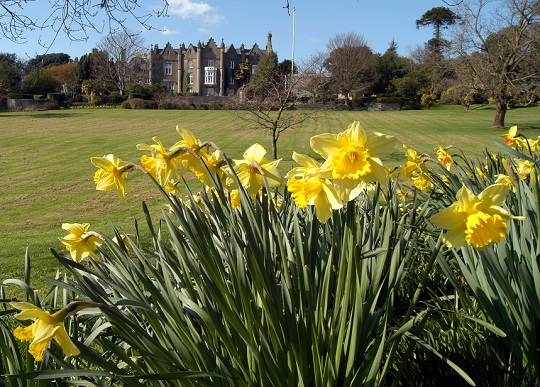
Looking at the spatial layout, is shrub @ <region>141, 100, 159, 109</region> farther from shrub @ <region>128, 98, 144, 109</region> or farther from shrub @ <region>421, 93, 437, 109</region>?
shrub @ <region>421, 93, 437, 109</region>

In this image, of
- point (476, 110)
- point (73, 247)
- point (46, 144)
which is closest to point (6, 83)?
point (46, 144)

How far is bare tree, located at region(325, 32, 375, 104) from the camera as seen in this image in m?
50.4

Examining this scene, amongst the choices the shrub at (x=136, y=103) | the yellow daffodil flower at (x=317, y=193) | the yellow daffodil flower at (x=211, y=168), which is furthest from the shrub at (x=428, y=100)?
the yellow daffodil flower at (x=317, y=193)

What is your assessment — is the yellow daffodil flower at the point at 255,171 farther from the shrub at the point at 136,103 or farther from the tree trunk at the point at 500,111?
the shrub at the point at 136,103

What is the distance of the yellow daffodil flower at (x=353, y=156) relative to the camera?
1253mm

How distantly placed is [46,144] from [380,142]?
22.9 meters

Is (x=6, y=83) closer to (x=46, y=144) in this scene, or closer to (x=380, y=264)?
(x=46, y=144)

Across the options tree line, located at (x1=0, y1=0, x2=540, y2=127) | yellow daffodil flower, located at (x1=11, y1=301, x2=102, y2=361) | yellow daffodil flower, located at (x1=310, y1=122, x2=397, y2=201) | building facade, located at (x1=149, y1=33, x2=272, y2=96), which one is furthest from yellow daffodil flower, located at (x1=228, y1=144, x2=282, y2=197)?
building facade, located at (x1=149, y1=33, x2=272, y2=96)

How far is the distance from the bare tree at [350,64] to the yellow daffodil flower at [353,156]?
46.8m

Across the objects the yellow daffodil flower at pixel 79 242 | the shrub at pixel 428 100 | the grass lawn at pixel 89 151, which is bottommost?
the grass lawn at pixel 89 151

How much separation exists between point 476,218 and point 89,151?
20.6 meters

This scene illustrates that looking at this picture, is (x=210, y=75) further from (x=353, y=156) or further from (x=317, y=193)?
(x=353, y=156)

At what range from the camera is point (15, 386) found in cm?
166

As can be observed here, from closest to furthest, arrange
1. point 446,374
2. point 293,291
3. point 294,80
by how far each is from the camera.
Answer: point 293,291
point 446,374
point 294,80
